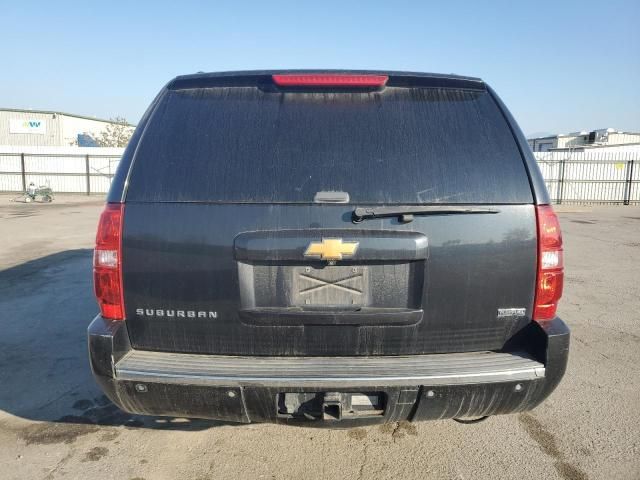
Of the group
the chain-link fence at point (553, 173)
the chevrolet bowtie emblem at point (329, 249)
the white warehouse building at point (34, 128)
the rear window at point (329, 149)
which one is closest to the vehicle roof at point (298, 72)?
the rear window at point (329, 149)

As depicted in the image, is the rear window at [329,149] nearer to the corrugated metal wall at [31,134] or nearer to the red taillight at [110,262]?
the red taillight at [110,262]

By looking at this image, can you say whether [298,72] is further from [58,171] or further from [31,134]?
[31,134]

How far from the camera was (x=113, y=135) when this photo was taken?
5278cm

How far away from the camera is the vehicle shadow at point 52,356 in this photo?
3314 mm

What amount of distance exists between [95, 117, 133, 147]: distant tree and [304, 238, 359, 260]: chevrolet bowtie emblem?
53.2 m

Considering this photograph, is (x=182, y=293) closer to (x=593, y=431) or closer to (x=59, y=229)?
(x=593, y=431)

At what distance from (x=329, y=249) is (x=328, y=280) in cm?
16

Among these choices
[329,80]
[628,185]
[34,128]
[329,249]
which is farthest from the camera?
[34,128]

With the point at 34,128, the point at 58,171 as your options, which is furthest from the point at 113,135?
the point at 58,171

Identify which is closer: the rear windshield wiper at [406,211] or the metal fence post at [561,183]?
the rear windshield wiper at [406,211]

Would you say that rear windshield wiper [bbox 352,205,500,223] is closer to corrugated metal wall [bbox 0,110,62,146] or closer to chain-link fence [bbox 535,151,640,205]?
chain-link fence [bbox 535,151,640,205]

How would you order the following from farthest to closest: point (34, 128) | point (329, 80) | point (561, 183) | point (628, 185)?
1. point (34, 128)
2. point (561, 183)
3. point (628, 185)
4. point (329, 80)

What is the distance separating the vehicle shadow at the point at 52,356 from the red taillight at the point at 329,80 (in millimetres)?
2347

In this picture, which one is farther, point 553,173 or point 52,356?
point 553,173
